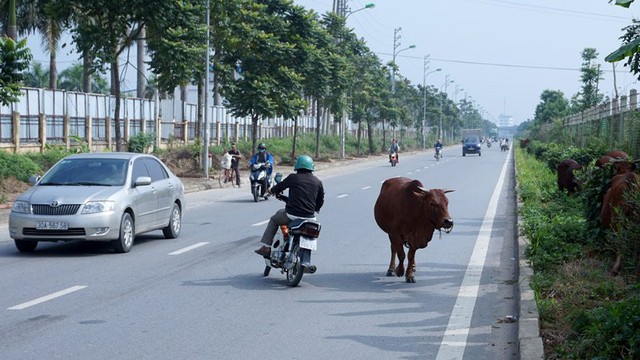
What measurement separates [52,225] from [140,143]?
27460 mm

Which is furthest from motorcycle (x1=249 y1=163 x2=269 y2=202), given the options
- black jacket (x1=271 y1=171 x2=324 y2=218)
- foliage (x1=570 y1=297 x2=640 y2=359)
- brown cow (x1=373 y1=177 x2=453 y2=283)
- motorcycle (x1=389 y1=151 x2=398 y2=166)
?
motorcycle (x1=389 y1=151 x2=398 y2=166)

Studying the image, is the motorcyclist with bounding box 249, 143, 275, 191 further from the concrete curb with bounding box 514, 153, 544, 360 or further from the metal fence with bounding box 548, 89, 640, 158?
the concrete curb with bounding box 514, 153, 544, 360

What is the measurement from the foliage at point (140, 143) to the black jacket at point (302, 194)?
2933 centimetres

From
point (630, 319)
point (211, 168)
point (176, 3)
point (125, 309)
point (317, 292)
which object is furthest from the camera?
point (211, 168)

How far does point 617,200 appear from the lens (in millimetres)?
11195

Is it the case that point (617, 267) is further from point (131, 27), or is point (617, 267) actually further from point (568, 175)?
point (131, 27)

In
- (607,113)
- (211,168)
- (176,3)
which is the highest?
(176,3)

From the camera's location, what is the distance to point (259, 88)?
133ft

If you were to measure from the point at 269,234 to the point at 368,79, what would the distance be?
57761mm

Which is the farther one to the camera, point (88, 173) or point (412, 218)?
point (88, 173)

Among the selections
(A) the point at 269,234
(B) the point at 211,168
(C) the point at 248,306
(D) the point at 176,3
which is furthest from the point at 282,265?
(B) the point at 211,168

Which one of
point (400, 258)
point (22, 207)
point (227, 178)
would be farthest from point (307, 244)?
point (227, 178)

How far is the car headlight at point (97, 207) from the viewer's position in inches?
521

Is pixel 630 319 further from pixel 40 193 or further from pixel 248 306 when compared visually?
pixel 40 193
